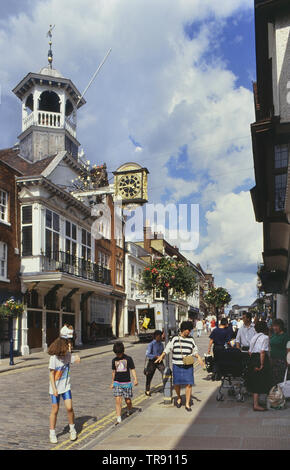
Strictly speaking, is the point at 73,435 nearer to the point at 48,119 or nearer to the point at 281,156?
the point at 281,156

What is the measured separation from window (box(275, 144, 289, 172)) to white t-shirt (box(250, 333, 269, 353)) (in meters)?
7.59

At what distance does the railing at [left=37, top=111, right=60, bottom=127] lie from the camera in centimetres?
3412

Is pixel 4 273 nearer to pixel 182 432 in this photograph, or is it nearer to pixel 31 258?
pixel 31 258

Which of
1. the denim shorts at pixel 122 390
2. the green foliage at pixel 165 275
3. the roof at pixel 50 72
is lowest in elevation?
the denim shorts at pixel 122 390

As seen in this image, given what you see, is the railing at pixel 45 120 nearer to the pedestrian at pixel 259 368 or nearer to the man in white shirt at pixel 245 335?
the man in white shirt at pixel 245 335

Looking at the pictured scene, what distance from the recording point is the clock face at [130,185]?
20.4 metres

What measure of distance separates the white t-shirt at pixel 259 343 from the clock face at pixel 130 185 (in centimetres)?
1090

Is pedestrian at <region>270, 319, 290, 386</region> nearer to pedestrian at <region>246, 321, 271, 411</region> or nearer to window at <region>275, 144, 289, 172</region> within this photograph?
pedestrian at <region>246, 321, 271, 411</region>

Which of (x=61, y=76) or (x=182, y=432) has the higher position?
(x=61, y=76)

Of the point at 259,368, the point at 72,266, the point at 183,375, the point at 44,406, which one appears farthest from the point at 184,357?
the point at 72,266

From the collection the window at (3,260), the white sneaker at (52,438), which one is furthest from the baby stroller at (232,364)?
the window at (3,260)

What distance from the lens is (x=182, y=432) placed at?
7980 mm

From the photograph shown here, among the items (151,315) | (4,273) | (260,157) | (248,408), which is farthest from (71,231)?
(248,408)
